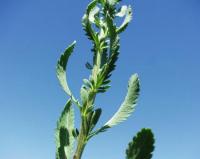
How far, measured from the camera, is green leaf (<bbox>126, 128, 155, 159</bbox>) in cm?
251

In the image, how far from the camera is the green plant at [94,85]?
9.84ft

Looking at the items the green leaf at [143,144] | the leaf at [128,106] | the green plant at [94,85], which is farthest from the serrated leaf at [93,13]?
the green leaf at [143,144]

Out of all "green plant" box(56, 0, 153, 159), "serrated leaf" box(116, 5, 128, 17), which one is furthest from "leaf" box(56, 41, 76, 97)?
"serrated leaf" box(116, 5, 128, 17)

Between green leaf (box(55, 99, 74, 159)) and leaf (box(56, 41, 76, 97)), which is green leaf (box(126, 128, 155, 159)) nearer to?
green leaf (box(55, 99, 74, 159))

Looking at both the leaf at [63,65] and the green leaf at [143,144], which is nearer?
the green leaf at [143,144]

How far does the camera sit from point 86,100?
311cm

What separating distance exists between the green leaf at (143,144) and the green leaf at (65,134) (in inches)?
24.2

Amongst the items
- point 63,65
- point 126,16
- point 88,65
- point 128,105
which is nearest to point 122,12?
point 126,16

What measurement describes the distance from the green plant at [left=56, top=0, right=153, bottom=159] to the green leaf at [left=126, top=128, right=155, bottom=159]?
491mm

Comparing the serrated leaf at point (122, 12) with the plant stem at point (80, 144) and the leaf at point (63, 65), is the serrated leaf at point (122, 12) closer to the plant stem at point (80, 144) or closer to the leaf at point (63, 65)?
the leaf at point (63, 65)

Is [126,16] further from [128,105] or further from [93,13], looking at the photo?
[128,105]

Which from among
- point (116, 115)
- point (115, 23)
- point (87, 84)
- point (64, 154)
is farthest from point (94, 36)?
point (64, 154)

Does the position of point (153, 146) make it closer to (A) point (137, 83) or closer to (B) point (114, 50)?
(A) point (137, 83)
